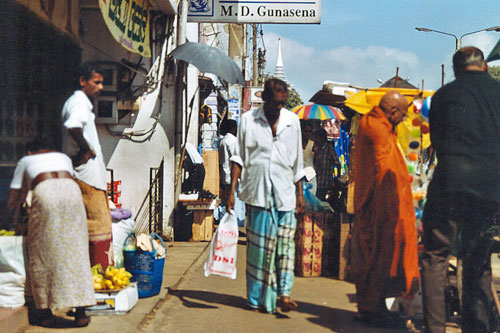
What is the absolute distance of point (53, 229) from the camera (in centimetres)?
419

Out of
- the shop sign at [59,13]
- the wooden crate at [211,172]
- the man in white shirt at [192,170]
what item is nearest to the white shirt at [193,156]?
the man in white shirt at [192,170]

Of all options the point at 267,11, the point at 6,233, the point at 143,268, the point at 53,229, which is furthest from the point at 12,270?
the point at 267,11

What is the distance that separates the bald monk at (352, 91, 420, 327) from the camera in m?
4.71

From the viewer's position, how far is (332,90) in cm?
659

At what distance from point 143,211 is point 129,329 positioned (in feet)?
14.9

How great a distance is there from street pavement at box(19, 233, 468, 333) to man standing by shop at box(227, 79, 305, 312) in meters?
0.26

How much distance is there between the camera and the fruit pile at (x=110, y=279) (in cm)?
498

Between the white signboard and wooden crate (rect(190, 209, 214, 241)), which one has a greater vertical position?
the white signboard

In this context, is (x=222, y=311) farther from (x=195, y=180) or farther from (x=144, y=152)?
(x=195, y=180)

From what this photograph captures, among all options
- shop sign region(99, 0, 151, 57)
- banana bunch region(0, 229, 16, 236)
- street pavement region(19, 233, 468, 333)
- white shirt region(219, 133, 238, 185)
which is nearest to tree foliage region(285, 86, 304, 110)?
white shirt region(219, 133, 238, 185)

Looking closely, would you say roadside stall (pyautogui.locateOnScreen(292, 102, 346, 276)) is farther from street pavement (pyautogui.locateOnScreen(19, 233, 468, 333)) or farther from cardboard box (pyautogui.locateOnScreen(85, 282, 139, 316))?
cardboard box (pyautogui.locateOnScreen(85, 282, 139, 316))

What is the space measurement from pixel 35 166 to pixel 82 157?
0.58 m

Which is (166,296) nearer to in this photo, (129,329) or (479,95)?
(129,329)

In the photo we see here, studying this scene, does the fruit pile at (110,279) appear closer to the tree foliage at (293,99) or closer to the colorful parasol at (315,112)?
the colorful parasol at (315,112)
